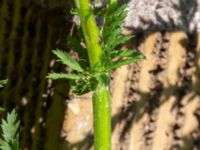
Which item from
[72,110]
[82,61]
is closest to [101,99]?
[82,61]

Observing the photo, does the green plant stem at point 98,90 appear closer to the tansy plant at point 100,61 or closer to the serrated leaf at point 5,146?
the tansy plant at point 100,61

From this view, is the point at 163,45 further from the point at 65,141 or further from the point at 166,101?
the point at 65,141

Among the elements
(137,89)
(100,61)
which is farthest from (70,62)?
(137,89)

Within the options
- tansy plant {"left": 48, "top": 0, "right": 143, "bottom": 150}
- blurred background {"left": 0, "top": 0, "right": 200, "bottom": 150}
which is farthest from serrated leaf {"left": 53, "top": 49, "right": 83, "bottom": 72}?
blurred background {"left": 0, "top": 0, "right": 200, "bottom": 150}

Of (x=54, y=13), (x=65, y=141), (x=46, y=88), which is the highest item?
(x=54, y=13)

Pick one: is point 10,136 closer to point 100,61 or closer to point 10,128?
point 10,128

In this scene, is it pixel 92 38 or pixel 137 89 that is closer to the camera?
pixel 92 38
